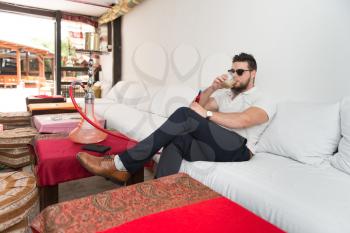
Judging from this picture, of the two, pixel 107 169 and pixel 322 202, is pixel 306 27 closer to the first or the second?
pixel 322 202

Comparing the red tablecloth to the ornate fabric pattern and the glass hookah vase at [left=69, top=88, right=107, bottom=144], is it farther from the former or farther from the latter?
the ornate fabric pattern

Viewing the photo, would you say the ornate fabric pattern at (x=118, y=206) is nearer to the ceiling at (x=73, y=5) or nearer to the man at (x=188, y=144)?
the man at (x=188, y=144)

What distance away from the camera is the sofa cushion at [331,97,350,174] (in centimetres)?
138

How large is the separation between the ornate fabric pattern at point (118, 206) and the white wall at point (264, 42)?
1214 millimetres

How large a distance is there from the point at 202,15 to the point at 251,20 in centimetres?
69

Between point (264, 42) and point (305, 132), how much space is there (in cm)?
88

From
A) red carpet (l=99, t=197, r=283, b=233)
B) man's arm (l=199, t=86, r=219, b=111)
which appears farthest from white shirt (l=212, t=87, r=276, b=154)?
red carpet (l=99, t=197, r=283, b=233)

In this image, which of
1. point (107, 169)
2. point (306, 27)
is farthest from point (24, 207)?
point (306, 27)

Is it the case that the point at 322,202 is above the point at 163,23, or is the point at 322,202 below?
below

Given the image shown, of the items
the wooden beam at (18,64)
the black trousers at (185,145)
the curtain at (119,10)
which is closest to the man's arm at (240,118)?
the black trousers at (185,145)

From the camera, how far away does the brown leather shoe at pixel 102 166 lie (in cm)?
143

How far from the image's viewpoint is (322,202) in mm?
1037

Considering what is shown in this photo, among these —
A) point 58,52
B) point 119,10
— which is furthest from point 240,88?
point 58,52

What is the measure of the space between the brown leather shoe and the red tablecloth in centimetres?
7
